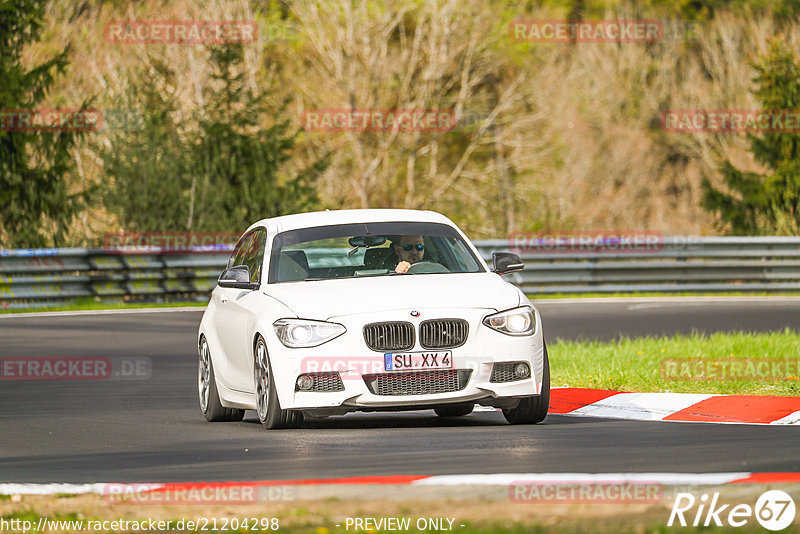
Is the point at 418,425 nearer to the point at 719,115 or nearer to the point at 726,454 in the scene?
the point at 726,454

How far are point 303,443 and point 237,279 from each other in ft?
6.61

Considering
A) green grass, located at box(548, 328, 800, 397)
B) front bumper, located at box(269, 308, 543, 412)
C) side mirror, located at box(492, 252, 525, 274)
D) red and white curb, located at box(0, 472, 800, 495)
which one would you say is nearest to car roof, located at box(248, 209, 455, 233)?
side mirror, located at box(492, 252, 525, 274)

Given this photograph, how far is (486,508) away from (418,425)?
4.62 m

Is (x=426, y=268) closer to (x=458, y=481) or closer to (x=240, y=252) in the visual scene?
(x=240, y=252)

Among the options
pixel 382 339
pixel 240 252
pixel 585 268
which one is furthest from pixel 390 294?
pixel 585 268

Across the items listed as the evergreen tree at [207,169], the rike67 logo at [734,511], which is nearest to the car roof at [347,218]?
the rike67 logo at [734,511]

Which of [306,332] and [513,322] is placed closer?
[306,332]

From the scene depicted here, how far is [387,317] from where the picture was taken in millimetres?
10469

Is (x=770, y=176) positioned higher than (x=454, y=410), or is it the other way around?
(x=454, y=410)

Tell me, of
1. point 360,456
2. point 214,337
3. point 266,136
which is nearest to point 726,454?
point 360,456

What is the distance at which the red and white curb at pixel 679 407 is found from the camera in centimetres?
1122

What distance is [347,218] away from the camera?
1213 cm

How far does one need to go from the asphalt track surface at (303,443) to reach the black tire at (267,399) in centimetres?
11

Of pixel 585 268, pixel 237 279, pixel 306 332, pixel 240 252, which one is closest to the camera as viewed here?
pixel 306 332
